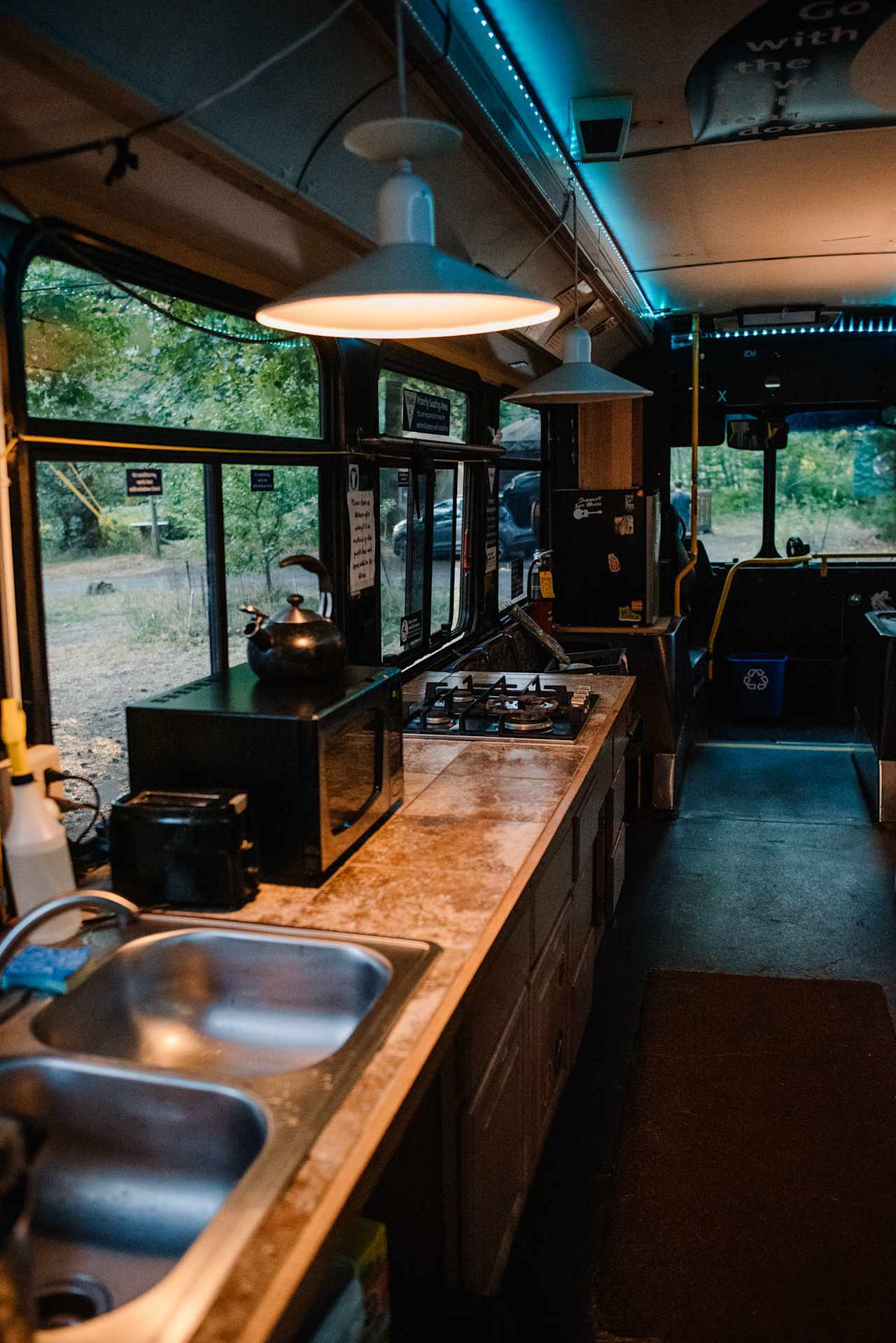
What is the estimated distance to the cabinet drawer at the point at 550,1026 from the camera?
2639 millimetres

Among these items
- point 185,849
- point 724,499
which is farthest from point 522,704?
point 724,499

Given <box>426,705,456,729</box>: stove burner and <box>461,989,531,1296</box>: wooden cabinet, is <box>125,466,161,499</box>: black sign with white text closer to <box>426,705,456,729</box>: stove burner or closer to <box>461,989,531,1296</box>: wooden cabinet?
<box>426,705,456,729</box>: stove burner

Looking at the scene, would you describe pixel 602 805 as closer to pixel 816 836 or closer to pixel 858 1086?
pixel 858 1086

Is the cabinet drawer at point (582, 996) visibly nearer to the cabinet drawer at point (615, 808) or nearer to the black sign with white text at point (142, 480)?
the cabinet drawer at point (615, 808)

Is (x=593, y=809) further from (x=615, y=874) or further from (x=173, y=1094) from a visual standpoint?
(x=173, y=1094)

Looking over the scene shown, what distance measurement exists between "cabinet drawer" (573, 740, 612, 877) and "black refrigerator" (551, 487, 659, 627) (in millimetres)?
2321

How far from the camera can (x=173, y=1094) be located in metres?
1.53

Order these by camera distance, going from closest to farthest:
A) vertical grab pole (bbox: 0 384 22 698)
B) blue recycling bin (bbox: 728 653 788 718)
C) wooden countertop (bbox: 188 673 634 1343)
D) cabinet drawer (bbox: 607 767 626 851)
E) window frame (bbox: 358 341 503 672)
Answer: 1. wooden countertop (bbox: 188 673 634 1343)
2. vertical grab pole (bbox: 0 384 22 698)
3. cabinet drawer (bbox: 607 767 626 851)
4. window frame (bbox: 358 341 503 672)
5. blue recycling bin (bbox: 728 653 788 718)

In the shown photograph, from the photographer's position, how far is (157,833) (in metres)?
2.14

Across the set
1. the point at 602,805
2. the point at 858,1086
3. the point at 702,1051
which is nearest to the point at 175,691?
the point at 602,805

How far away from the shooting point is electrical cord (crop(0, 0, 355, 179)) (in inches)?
70.6

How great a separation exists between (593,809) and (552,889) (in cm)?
67

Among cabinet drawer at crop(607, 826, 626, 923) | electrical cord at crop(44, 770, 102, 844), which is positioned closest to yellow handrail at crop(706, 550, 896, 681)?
cabinet drawer at crop(607, 826, 626, 923)

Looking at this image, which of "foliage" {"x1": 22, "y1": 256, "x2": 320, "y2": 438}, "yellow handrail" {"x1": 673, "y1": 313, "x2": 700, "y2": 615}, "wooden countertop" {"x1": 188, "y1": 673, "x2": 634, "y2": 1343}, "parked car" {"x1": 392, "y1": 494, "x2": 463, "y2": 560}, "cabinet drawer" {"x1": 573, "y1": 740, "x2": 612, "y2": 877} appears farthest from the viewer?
"yellow handrail" {"x1": 673, "y1": 313, "x2": 700, "y2": 615}
